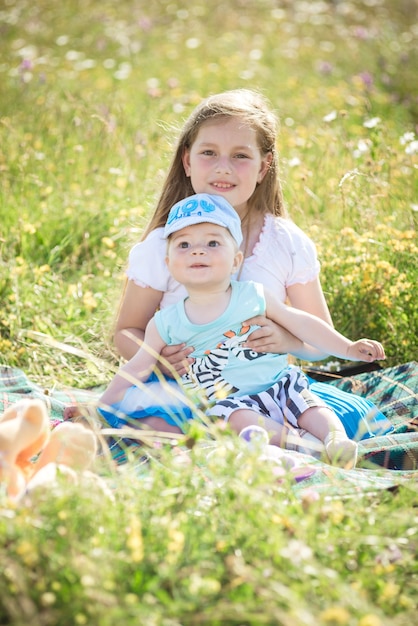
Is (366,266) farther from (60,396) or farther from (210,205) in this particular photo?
(60,396)

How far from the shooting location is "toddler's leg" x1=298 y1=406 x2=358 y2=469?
254 cm

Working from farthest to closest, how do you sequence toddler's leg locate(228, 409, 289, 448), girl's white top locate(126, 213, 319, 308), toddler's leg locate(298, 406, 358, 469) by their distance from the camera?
girl's white top locate(126, 213, 319, 308), toddler's leg locate(228, 409, 289, 448), toddler's leg locate(298, 406, 358, 469)

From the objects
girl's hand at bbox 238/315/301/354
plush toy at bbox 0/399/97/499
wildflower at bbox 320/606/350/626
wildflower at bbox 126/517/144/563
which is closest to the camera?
wildflower at bbox 320/606/350/626

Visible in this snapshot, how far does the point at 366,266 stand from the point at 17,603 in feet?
8.46

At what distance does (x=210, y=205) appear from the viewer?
2.92 metres

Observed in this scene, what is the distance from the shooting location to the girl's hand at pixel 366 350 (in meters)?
2.92

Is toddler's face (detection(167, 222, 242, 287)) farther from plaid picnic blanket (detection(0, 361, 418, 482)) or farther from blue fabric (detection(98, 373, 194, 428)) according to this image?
plaid picnic blanket (detection(0, 361, 418, 482))

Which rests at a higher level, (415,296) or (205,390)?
(415,296)

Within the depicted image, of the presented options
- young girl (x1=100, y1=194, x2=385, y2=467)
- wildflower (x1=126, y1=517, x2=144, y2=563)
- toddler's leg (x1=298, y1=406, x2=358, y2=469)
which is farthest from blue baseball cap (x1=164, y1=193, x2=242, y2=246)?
wildflower (x1=126, y1=517, x2=144, y2=563)

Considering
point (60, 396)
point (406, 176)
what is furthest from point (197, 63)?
point (60, 396)

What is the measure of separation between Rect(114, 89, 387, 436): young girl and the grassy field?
1.08 feet

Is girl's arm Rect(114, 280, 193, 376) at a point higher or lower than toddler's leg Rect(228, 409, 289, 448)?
higher

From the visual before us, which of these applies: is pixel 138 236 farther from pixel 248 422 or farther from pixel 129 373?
pixel 248 422

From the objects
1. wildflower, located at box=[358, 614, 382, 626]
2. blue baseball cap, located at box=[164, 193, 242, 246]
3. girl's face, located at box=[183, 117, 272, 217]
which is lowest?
wildflower, located at box=[358, 614, 382, 626]
